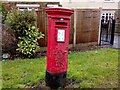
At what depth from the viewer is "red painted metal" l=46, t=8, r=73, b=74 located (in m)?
5.37

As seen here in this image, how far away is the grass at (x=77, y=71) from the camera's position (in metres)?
5.76

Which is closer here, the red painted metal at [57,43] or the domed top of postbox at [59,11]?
the domed top of postbox at [59,11]

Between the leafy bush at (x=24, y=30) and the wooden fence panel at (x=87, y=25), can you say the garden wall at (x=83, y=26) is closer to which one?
the wooden fence panel at (x=87, y=25)

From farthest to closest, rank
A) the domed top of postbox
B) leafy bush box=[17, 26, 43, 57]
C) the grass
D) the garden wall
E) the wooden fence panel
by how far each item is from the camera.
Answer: the wooden fence panel → the garden wall → leafy bush box=[17, 26, 43, 57] → the grass → the domed top of postbox

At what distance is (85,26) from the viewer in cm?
1046

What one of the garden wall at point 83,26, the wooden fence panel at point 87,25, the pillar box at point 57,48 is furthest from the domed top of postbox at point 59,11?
the wooden fence panel at point 87,25

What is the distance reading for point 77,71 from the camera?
650cm

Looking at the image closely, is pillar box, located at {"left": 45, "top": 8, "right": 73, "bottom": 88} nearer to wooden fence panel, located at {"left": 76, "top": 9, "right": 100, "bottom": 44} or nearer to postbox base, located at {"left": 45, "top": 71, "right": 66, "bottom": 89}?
postbox base, located at {"left": 45, "top": 71, "right": 66, "bottom": 89}

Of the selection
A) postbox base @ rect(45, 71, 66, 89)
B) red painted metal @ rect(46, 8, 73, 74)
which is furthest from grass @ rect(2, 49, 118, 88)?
red painted metal @ rect(46, 8, 73, 74)

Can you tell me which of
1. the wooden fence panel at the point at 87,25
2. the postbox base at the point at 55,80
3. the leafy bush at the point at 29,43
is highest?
the wooden fence panel at the point at 87,25

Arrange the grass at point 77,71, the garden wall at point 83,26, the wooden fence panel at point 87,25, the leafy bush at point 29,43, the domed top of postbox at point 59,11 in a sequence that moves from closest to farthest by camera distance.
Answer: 1. the domed top of postbox at point 59,11
2. the grass at point 77,71
3. the leafy bush at point 29,43
4. the garden wall at point 83,26
5. the wooden fence panel at point 87,25

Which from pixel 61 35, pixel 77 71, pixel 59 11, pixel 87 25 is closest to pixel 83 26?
pixel 87 25

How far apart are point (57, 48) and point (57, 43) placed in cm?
10

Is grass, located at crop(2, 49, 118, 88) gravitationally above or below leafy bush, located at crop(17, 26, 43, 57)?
below
